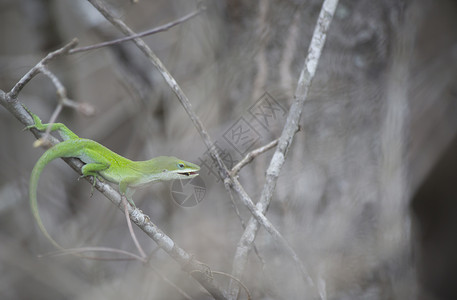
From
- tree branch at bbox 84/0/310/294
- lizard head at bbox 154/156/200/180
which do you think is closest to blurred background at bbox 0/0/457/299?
tree branch at bbox 84/0/310/294

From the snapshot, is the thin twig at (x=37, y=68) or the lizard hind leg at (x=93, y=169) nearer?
the thin twig at (x=37, y=68)

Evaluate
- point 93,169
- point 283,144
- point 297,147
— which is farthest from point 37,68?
point 297,147

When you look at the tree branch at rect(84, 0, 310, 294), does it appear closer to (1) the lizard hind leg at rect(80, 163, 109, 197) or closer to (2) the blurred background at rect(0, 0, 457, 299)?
(2) the blurred background at rect(0, 0, 457, 299)

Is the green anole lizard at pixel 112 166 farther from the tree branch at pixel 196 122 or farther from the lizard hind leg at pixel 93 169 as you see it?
the tree branch at pixel 196 122

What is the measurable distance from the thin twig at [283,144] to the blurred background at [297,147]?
400 mm

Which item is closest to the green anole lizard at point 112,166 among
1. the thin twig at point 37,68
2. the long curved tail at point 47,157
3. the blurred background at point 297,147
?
the long curved tail at point 47,157

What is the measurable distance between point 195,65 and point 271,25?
4.44 ft

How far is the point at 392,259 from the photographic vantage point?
3.62 meters

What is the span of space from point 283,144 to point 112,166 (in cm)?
98

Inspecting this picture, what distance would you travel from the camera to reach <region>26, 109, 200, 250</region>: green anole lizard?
5.89ft

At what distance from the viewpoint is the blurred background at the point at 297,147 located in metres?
3.50

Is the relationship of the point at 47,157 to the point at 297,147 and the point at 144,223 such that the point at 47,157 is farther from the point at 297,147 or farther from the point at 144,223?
the point at 297,147

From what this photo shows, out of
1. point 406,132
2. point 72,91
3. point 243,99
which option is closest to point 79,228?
point 72,91

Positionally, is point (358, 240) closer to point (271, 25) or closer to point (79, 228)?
point (271, 25)
